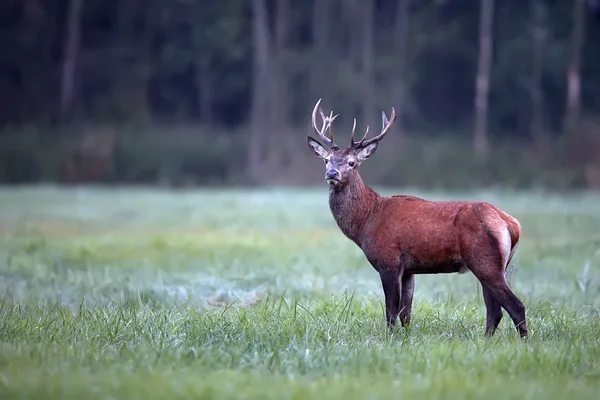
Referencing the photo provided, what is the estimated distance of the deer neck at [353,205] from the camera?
934 cm

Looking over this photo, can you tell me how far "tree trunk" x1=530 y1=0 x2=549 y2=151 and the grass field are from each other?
25269mm

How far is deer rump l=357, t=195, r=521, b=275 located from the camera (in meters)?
A: 8.31

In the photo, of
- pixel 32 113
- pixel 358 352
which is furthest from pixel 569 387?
pixel 32 113

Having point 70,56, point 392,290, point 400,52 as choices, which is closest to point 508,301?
point 392,290

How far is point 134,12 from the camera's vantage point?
47.7 meters

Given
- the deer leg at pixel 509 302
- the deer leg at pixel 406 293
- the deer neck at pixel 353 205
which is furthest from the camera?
the deer neck at pixel 353 205

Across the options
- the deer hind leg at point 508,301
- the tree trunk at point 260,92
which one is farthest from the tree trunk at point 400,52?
the deer hind leg at point 508,301

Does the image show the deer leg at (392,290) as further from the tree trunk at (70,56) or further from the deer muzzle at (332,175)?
the tree trunk at (70,56)

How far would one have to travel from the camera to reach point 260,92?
40.8 m

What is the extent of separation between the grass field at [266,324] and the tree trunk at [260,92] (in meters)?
20.0

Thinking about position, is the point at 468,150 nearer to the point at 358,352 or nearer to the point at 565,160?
the point at 565,160

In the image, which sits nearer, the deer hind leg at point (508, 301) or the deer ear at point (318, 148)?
the deer hind leg at point (508, 301)

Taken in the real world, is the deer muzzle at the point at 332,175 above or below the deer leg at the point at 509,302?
above

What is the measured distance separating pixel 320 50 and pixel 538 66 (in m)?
9.79
